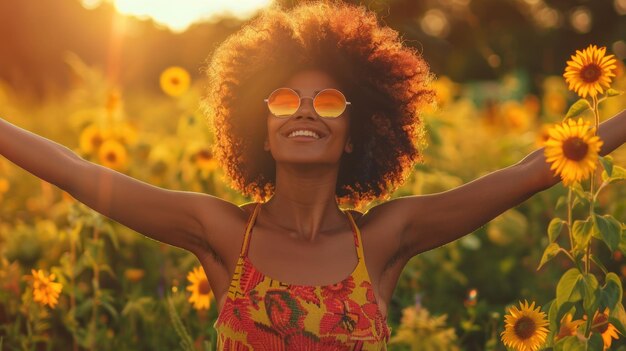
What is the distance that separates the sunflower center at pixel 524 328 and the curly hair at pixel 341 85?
584mm

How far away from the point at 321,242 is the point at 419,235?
282 millimetres

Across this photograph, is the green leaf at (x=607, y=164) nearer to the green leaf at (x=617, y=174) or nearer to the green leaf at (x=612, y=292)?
the green leaf at (x=617, y=174)

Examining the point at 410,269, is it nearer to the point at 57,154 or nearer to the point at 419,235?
the point at 419,235

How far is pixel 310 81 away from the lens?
249 centimetres

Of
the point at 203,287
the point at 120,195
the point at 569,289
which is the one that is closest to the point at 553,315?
the point at 569,289

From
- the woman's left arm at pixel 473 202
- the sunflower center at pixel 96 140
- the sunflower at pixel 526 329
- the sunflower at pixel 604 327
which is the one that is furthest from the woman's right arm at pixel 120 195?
the sunflower center at pixel 96 140

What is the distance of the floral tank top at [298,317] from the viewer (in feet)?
7.41

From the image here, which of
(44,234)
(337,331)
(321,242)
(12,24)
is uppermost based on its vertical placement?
(12,24)

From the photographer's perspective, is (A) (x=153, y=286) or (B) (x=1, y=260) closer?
(B) (x=1, y=260)

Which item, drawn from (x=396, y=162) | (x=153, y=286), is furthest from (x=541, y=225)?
(x=396, y=162)

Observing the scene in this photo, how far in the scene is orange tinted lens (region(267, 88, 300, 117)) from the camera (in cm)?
242

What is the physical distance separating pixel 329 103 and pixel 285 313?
572 mm

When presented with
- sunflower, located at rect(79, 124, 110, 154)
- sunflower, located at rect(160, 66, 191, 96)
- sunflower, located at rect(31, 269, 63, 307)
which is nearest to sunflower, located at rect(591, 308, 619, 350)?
sunflower, located at rect(31, 269, 63, 307)

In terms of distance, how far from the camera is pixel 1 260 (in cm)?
386
